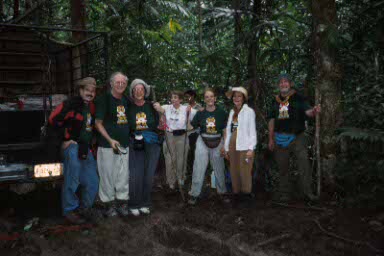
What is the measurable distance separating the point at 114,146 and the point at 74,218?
1.02 metres

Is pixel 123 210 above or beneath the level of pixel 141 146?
beneath

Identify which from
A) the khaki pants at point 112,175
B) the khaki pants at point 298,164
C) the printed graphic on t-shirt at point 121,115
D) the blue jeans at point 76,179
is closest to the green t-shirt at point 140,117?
the printed graphic on t-shirt at point 121,115

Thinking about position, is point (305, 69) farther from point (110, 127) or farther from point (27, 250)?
point (27, 250)

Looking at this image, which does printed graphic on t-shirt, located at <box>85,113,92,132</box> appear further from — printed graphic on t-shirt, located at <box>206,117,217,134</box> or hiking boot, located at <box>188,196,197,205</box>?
hiking boot, located at <box>188,196,197,205</box>

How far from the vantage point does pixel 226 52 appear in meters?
7.20

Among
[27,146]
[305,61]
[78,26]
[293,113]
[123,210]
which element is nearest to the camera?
[27,146]

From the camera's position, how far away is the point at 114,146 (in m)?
4.88

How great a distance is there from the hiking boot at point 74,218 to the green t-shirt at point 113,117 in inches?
37.4

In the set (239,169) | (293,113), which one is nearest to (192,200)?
(239,169)

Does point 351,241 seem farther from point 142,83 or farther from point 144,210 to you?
point 142,83

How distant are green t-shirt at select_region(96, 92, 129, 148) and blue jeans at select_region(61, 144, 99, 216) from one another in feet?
1.19

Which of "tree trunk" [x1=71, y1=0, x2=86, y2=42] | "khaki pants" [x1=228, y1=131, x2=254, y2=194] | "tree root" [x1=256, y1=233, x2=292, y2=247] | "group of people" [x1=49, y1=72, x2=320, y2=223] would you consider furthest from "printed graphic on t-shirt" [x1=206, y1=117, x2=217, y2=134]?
"tree trunk" [x1=71, y1=0, x2=86, y2=42]

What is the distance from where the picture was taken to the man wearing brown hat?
4672 mm

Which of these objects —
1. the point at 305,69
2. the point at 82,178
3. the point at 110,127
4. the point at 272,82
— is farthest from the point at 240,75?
the point at 82,178
